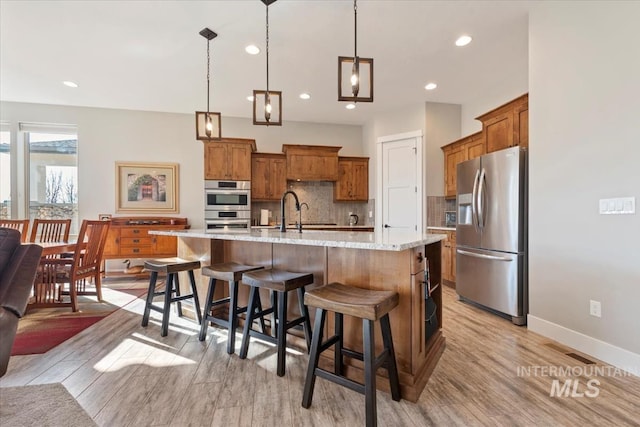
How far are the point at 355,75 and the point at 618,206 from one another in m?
2.08

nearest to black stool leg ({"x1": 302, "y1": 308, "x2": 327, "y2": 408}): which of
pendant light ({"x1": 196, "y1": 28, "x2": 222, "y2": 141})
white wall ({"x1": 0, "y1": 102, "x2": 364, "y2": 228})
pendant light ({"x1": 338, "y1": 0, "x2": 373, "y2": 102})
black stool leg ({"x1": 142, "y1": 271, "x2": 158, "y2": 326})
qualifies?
pendant light ({"x1": 338, "y1": 0, "x2": 373, "y2": 102})

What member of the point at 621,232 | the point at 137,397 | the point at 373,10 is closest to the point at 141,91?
the point at 373,10

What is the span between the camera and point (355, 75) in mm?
2264

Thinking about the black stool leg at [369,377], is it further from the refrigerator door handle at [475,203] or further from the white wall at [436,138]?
the white wall at [436,138]

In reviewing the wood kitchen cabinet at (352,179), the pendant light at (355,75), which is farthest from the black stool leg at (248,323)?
the wood kitchen cabinet at (352,179)

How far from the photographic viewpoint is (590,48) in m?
2.26

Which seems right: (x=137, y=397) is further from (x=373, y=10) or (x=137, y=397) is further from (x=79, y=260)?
(x=373, y=10)

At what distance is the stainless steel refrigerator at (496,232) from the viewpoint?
2.87 meters

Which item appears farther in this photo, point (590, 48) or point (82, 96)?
point (82, 96)

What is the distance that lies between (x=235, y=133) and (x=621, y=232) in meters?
5.64

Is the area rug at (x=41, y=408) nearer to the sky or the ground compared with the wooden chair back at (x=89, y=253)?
nearer to the ground

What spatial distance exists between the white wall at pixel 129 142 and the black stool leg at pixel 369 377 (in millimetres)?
5055

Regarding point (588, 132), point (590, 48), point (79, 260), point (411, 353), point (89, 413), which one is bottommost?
point (89, 413)

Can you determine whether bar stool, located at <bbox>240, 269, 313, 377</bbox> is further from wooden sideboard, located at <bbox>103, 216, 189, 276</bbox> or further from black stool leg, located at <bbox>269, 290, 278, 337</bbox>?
wooden sideboard, located at <bbox>103, 216, 189, 276</bbox>
